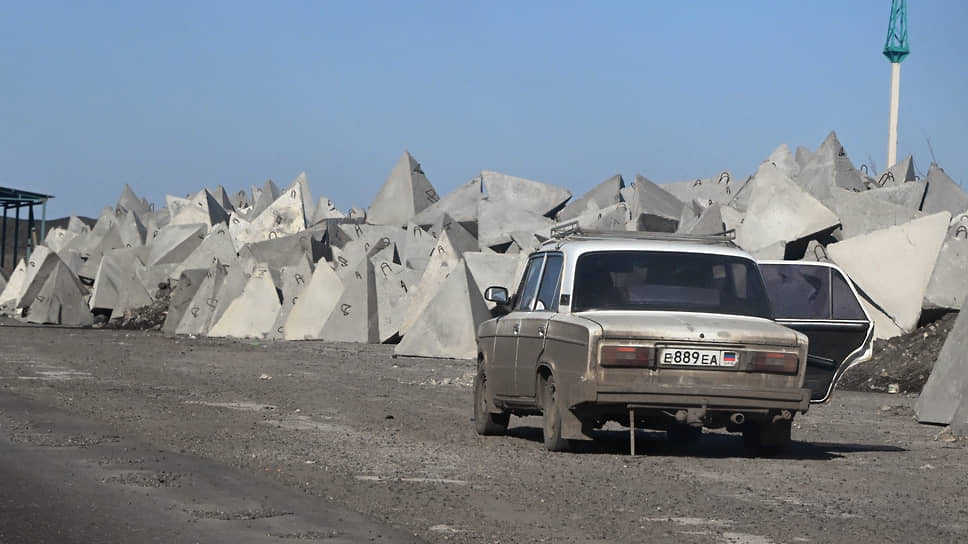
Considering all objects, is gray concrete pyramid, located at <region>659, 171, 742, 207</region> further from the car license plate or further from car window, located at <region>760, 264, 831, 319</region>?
the car license plate

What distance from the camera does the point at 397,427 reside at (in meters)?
12.7

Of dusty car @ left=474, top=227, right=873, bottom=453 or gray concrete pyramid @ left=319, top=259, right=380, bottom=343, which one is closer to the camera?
dusty car @ left=474, top=227, right=873, bottom=453

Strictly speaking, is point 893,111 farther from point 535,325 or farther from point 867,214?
point 535,325

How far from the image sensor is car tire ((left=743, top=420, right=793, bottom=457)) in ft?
34.8

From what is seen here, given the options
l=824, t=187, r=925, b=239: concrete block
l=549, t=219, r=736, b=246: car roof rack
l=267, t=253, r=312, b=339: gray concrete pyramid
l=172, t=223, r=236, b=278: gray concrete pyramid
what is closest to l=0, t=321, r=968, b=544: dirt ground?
l=549, t=219, r=736, b=246: car roof rack

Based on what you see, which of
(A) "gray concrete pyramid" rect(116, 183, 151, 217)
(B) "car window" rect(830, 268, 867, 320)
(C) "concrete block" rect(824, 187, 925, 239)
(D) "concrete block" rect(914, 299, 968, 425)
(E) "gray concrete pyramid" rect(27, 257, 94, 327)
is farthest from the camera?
(A) "gray concrete pyramid" rect(116, 183, 151, 217)

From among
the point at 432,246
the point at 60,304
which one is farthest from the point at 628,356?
the point at 60,304

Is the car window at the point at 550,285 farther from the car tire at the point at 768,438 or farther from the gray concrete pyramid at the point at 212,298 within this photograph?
the gray concrete pyramid at the point at 212,298

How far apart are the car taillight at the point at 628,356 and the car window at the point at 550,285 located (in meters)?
1.14

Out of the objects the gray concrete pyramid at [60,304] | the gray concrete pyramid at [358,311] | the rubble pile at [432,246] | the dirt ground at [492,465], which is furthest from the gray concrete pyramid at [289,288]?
the dirt ground at [492,465]

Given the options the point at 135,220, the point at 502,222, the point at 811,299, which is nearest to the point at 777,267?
the point at 811,299

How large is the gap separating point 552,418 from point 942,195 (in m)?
19.3

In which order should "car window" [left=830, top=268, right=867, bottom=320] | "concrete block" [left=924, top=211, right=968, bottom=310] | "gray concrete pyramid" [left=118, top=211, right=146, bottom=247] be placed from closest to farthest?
1. "car window" [left=830, top=268, right=867, bottom=320]
2. "concrete block" [left=924, top=211, right=968, bottom=310]
3. "gray concrete pyramid" [left=118, top=211, right=146, bottom=247]

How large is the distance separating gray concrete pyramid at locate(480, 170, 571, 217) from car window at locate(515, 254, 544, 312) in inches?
876
